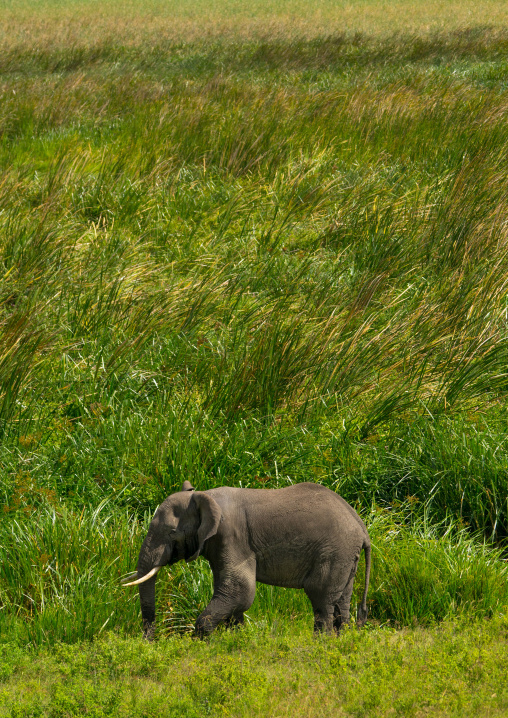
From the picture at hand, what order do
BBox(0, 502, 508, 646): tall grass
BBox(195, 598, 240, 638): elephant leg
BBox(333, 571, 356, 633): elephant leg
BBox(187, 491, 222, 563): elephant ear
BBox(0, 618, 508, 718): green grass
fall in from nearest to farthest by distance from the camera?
BBox(0, 618, 508, 718): green grass < BBox(187, 491, 222, 563): elephant ear < BBox(195, 598, 240, 638): elephant leg < BBox(333, 571, 356, 633): elephant leg < BBox(0, 502, 508, 646): tall grass

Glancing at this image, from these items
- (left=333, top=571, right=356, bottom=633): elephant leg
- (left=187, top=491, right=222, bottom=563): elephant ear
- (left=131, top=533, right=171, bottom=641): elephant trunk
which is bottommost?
(left=333, top=571, right=356, bottom=633): elephant leg

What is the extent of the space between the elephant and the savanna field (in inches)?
4.9

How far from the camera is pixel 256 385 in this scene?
428cm

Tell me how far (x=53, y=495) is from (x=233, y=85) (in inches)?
383

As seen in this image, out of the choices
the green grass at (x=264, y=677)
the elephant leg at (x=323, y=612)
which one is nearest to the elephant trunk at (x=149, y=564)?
the green grass at (x=264, y=677)

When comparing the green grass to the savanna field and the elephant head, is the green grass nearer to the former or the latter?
the savanna field

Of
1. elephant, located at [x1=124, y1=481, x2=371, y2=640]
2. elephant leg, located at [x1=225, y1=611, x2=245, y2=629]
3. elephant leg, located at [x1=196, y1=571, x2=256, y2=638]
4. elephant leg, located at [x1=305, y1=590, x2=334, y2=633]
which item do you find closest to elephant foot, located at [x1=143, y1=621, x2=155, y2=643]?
elephant, located at [x1=124, y1=481, x2=371, y2=640]

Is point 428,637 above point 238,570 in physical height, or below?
below

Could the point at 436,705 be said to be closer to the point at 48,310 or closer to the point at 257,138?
the point at 48,310

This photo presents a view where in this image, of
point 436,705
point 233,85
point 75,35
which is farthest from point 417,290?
point 75,35

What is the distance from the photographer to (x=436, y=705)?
2193mm

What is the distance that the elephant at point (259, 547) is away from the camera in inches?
96.0

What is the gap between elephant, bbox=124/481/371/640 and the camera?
2438mm

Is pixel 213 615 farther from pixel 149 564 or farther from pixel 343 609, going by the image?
pixel 343 609
